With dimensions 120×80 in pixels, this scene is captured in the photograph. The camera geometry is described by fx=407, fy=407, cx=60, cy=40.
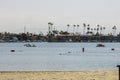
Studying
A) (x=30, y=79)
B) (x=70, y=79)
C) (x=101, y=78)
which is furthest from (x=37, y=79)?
(x=101, y=78)

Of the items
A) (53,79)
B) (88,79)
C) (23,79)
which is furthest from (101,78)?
(23,79)

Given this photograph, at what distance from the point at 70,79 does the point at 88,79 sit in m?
1.33

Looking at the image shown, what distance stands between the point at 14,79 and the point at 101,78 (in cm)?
662

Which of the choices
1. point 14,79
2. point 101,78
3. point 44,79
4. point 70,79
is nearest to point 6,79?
point 14,79

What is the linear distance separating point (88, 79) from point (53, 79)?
2.60m

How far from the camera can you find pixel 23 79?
30250mm

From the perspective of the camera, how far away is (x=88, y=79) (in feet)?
98.6

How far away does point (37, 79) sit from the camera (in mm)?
30516

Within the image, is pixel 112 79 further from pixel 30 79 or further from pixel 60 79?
pixel 30 79

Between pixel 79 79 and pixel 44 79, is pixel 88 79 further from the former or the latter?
pixel 44 79

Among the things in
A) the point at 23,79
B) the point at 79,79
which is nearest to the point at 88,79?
the point at 79,79

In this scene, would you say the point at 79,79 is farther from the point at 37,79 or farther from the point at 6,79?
the point at 6,79

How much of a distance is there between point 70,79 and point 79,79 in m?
0.67

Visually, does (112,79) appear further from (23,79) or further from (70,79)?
(23,79)
